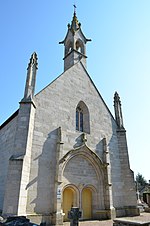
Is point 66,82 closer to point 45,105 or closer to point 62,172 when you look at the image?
point 45,105

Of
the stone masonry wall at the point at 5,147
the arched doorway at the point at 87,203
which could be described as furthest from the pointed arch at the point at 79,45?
the arched doorway at the point at 87,203

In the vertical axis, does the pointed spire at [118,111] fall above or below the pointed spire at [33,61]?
below

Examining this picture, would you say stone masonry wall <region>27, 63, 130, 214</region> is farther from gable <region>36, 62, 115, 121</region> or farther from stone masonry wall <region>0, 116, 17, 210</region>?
stone masonry wall <region>0, 116, 17, 210</region>

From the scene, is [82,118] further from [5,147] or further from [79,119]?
[5,147]

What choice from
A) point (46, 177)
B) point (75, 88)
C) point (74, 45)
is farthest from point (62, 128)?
point (74, 45)

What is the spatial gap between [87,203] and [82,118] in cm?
595

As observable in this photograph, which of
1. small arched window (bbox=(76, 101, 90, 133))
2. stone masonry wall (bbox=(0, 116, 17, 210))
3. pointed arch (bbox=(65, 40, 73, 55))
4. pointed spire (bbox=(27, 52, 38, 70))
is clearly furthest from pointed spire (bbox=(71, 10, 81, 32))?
stone masonry wall (bbox=(0, 116, 17, 210))

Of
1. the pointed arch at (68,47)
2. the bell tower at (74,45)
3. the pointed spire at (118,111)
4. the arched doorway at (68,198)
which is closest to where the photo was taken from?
the arched doorway at (68,198)

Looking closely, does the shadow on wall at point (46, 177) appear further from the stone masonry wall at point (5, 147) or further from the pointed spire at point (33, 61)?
the pointed spire at point (33, 61)

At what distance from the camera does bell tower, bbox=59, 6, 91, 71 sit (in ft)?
60.8

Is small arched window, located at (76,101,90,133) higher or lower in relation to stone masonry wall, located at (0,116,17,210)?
higher

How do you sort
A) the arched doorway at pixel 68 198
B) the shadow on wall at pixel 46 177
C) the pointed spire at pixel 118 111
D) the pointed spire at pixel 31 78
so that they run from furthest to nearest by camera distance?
the pointed spire at pixel 118 111 < the pointed spire at pixel 31 78 < the arched doorway at pixel 68 198 < the shadow on wall at pixel 46 177

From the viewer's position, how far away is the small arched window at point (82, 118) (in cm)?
1316

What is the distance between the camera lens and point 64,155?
35.3 ft
